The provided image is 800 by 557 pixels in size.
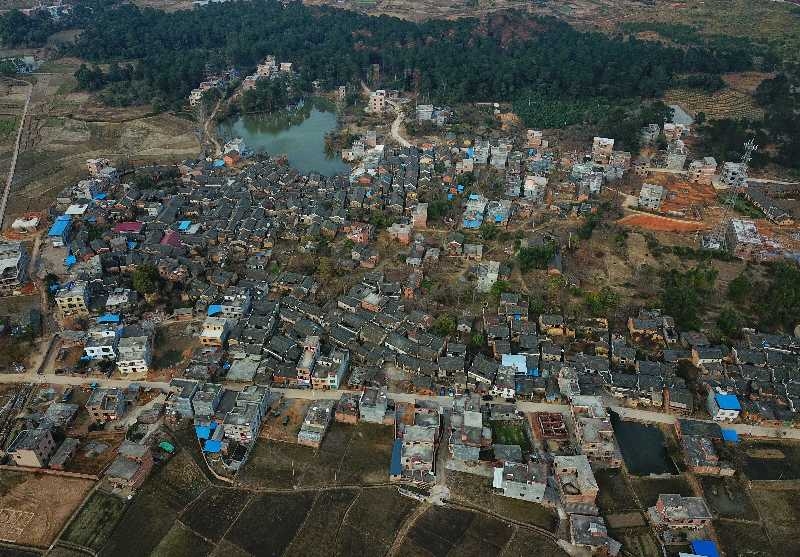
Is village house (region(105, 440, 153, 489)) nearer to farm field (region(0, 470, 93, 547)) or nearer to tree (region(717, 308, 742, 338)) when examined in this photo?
farm field (region(0, 470, 93, 547))

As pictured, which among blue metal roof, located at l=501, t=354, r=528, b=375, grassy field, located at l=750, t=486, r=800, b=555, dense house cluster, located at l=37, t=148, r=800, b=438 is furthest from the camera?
blue metal roof, located at l=501, t=354, r=528, b=375

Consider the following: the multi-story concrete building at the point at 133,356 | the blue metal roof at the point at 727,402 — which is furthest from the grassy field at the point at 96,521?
the blue metal roof at the point at 727,402

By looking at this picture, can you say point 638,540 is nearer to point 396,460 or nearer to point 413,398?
point 396,460

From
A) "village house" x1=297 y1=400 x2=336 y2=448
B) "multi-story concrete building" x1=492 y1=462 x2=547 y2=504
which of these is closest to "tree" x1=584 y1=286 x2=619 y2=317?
"multi-story concrete building" x1=492 y1=462 x2=547 y2=504

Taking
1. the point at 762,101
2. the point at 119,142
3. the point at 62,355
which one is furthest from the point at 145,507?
the point at 762,101

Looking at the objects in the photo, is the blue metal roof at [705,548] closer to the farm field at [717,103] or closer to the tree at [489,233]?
the tree at [489,233]

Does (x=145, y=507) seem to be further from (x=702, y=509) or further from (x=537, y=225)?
(x=537, y=225)
